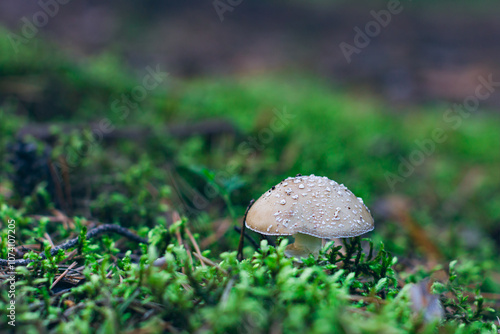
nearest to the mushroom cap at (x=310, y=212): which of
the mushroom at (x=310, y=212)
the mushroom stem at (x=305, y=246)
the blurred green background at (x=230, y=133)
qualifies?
the mushroom at (x=310, y=212)

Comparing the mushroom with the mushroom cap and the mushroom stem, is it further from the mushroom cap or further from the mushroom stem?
the mushroom stem

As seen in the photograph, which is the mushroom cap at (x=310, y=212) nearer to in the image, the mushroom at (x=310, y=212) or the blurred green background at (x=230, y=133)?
the mushroom at (x=310, y=212)

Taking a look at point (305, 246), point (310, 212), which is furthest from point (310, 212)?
point (305, 246)

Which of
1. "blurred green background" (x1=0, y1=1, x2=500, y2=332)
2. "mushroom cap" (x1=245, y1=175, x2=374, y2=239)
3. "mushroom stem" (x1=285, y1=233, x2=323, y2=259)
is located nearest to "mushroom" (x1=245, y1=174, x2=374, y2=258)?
"mushroom cap" (x1=245, y1=175, x2=374, y2=239)

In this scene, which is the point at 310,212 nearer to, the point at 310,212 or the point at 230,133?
the point at 310,212

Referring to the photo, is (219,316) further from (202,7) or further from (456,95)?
(202,7)

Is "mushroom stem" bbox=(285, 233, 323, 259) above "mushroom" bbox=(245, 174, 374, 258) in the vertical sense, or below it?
below

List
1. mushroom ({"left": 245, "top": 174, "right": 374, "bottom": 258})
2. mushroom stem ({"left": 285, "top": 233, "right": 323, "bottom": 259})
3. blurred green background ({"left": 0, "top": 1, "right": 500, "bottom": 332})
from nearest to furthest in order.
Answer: mushroom ({"left": 245, "top": 174, "right": 374, "bottom": 258})
mushroom stem ({"left": 285, "top": 233, "right": 323, "bottom": 259})
blurred green background ({"left": 0, "top": 1, "right": 500, "bottom": 332})

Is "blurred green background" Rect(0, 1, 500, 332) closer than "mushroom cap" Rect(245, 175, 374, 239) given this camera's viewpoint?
No

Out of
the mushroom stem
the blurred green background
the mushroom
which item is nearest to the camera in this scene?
the mushroom
